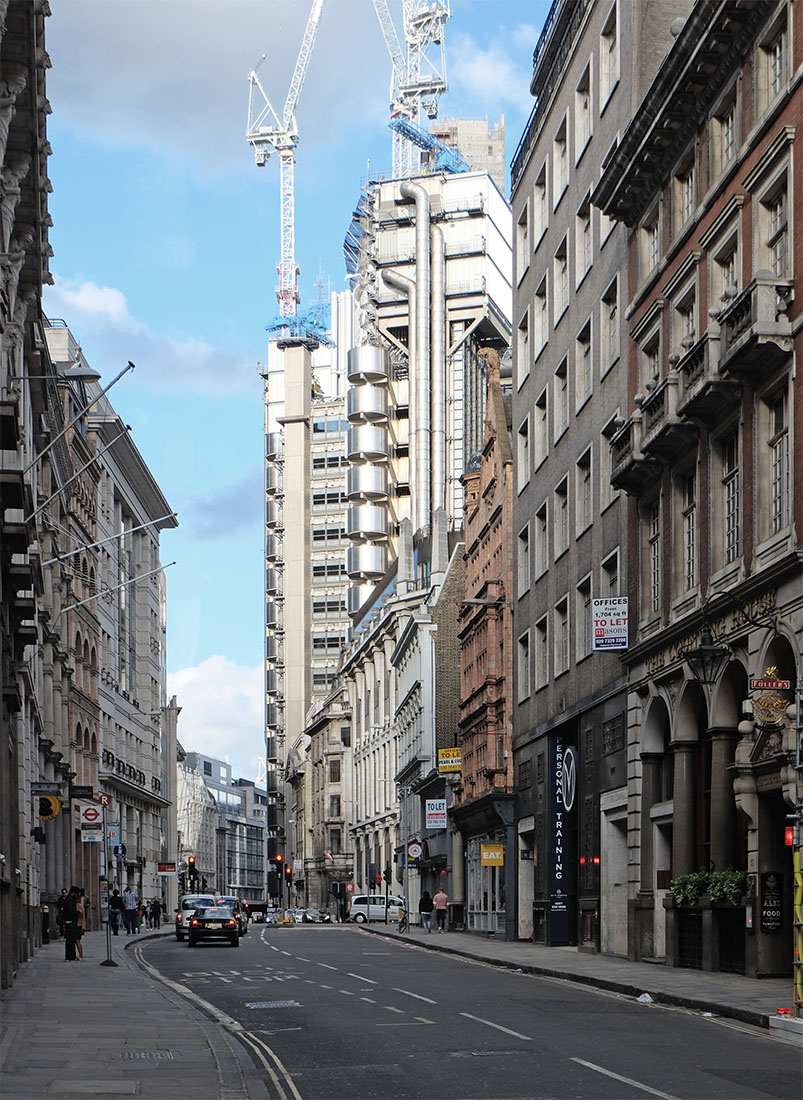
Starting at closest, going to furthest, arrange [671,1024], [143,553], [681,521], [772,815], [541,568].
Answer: [671,1024] < [772,815] < [681,521] < [541,568] < [143,553]

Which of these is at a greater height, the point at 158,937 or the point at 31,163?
the point at 31,163

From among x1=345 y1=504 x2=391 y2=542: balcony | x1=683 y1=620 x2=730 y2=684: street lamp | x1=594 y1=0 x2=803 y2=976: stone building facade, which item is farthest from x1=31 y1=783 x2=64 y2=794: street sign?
x1=345 y1=504 x2=391 y2=542: balcony

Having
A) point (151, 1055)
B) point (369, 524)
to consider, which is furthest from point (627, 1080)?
point (369, 524)

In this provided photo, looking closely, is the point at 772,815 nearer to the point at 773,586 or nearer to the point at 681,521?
the point at 773,586

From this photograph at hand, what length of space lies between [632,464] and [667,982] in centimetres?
1176

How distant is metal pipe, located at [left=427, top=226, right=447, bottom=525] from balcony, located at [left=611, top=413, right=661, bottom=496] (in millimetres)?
107657

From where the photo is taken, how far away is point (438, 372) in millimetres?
149000

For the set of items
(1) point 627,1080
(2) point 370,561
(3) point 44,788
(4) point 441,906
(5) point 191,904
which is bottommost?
(4) point 441,906

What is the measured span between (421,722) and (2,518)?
213 ft

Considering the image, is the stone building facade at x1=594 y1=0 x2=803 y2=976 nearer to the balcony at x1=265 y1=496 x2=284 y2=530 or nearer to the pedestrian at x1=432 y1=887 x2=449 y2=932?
the pedestrian at x1=432 y1=887 x2=449 y2=932

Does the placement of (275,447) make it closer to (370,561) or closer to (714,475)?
(370,561)

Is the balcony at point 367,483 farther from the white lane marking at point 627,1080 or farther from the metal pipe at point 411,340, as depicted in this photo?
the white lane marking at point 627,1080

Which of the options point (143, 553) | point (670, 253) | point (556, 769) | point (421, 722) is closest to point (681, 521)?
point (670, 253)

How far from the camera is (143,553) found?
361 feet
